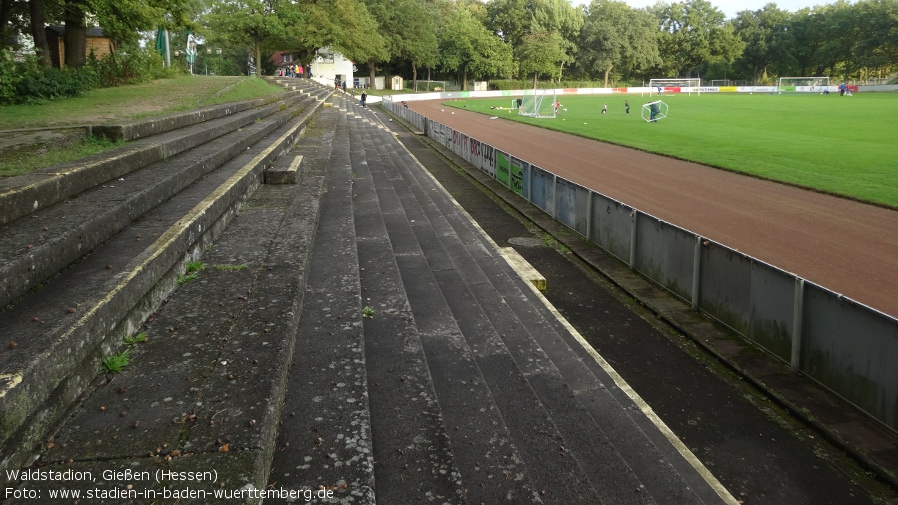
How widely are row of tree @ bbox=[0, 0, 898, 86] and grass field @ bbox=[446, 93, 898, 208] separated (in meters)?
35.6

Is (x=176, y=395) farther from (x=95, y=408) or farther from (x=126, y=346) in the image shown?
(x=126, y=346)

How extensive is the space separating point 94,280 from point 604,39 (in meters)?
109

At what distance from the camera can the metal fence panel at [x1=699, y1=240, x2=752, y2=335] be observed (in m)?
8.48

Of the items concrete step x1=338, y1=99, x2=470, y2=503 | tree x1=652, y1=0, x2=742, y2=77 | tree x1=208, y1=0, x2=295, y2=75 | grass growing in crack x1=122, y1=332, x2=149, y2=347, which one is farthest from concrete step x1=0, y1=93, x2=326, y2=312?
tree x1=652, y1=0, x2=742, y2=77

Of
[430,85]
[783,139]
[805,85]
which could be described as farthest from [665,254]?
[430,85]

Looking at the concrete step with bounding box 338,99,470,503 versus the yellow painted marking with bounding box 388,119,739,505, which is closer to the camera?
the concrete step with bounding box 338,99,470,503

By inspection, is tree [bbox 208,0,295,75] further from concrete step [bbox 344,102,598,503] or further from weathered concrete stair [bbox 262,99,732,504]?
weathered concrete stair [bbox 262,99,732,504]

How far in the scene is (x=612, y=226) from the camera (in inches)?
493

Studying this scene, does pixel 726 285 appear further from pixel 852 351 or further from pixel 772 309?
pixel 852 351

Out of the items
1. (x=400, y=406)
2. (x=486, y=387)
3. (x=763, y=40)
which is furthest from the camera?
(x=763, y=40)

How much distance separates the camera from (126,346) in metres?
4.44

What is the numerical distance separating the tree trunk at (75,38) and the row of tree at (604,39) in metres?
42.0

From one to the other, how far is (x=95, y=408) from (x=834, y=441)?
6299mm

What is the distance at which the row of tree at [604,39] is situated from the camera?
84312 mm
